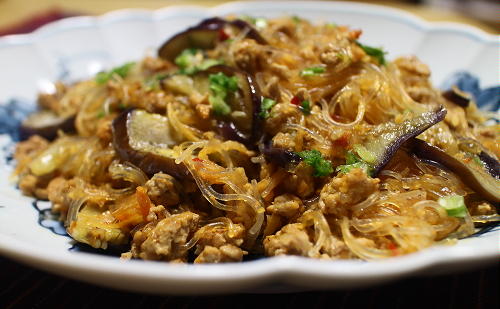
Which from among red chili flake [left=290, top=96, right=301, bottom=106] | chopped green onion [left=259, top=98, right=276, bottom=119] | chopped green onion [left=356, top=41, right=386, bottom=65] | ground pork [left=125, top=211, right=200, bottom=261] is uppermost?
chopped green onion [left=356, top=41, right=386, bottom=65]

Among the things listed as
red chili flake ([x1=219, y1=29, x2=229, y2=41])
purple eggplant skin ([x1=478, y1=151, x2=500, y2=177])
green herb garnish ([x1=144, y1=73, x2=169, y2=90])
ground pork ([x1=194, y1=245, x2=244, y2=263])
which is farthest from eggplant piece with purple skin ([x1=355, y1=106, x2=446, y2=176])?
green herb garnish ([x1=144, y1=73, x2=169, y2=90])

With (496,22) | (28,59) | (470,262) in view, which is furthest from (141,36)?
(496,22)

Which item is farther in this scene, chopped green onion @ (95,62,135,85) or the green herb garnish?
chopped green onion @ (95,62,135,85)

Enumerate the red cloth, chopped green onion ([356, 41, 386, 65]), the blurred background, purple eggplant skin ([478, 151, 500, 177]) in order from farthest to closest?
the blurred background
the red cloth
chopped green onion ([356, 41, 386, 65])
purple eggplant skin ([478, 151, 500, 177])

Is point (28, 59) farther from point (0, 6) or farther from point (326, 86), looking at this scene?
point (0, 6)

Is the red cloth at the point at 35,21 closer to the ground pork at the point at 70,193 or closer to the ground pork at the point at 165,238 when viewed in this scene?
the ground pork at the point at 70,193

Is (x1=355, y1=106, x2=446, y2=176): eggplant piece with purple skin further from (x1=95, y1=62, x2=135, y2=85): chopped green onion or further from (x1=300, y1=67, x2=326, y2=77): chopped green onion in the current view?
(x1=95, y1=62, x2=135, y2=85): chopped green onion

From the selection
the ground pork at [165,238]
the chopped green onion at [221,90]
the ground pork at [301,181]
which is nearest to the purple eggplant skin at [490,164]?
the ground pork at [301,181]
